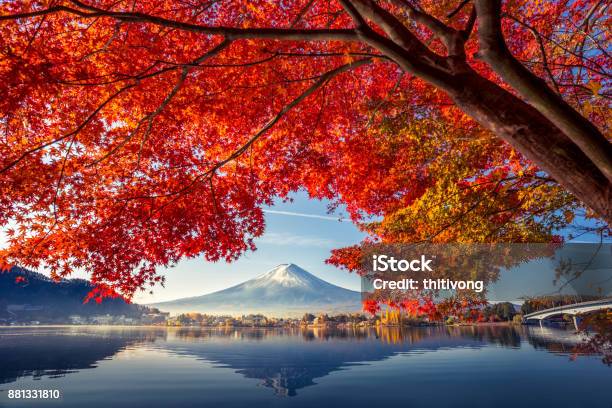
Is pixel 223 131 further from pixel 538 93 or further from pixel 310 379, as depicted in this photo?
pixel 310 379

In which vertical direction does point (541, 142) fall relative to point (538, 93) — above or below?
below

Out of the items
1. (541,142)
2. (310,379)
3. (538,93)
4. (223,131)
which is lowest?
(310,379)

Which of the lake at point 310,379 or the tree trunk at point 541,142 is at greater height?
the tree trunk at point 541,142

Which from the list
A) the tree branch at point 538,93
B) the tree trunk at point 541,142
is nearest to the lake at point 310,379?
the tree trunk at point 541,142

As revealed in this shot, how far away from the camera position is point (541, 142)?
2.46 metres

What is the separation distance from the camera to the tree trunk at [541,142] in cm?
233

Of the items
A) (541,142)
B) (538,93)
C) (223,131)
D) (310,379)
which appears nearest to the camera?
(541,142)

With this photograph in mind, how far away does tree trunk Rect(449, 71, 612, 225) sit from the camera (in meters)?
2.33

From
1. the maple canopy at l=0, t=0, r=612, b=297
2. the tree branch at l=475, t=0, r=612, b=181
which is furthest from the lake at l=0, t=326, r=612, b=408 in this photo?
the tree branch at l=475, t=0, r=612, b=181

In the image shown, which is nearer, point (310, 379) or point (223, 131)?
point (223, 131)

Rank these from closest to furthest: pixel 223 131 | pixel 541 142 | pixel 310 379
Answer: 1. pixel 541 142
2. pixel 223 131
3. pixel 310 379

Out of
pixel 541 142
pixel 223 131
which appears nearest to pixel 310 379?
pixel 223 131

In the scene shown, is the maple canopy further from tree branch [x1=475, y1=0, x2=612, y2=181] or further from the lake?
the lake

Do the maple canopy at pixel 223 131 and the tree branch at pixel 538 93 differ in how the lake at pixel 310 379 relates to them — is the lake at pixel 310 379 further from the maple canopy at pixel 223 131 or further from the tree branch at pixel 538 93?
the tree branch at pixel 538 93
